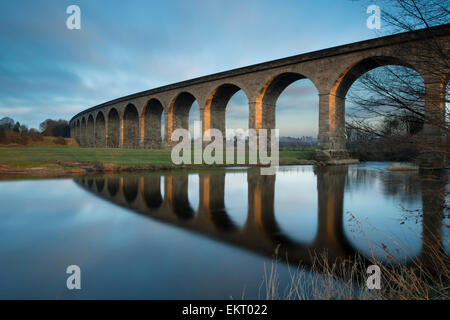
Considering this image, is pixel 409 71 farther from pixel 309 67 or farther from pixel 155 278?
pixel 309 67

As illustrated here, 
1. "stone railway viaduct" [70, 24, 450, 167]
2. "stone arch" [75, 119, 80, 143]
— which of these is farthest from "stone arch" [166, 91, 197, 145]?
"stone arch" [75, 119, 80, 143]

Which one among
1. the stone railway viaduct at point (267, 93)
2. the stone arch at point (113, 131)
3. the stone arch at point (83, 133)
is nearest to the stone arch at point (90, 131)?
the stone arch at point (83, 133)

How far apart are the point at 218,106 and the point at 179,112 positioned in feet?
18.7

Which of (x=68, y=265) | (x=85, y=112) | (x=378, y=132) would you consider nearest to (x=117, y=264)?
(x=68, y=265)

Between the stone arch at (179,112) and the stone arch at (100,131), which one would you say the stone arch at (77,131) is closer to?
the stone arch at (100,131)

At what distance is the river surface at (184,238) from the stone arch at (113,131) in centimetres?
3585

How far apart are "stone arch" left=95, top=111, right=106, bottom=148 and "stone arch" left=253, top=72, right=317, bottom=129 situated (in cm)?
3033

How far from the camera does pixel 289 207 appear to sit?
5148 millimetres

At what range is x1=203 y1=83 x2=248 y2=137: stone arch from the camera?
24909mm

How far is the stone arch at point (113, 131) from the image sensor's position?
39312 millimetres

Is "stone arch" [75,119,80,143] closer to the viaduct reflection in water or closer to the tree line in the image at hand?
the tree line

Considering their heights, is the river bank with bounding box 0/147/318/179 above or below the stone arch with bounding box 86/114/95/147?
below

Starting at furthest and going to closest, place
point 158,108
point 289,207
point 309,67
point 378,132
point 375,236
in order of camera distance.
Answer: point 158,108 → point 309,67 → point 289,207 → point 375,236 → point 378,132
